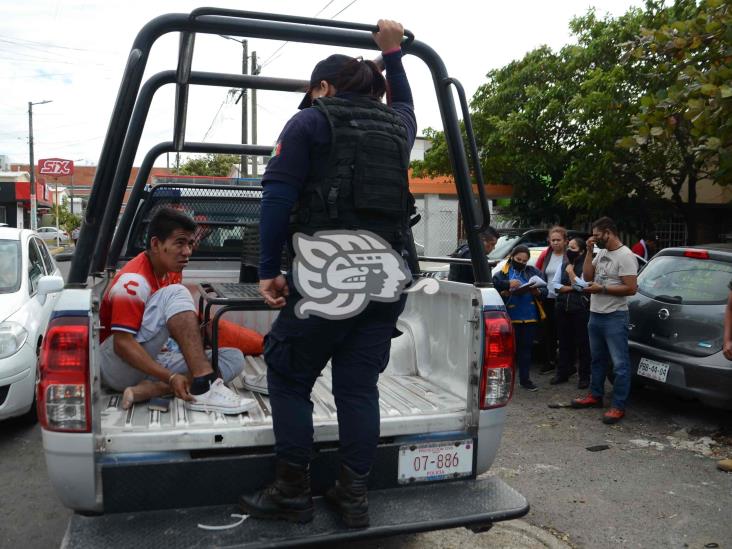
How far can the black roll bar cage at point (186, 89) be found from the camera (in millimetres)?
2699

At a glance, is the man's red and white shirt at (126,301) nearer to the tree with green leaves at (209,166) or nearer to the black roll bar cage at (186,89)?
the black roll bar cage at (186,89)

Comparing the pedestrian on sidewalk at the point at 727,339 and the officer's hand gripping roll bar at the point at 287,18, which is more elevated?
the officer's hand gripping roll bar at the point at 287,18

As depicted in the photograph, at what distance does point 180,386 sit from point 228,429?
0.55 m

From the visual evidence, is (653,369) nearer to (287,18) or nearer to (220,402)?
(220,402)

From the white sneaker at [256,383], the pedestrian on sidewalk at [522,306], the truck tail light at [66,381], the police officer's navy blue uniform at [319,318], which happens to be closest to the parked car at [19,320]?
the white sneaker at [256,383]

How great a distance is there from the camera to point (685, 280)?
6.00 m

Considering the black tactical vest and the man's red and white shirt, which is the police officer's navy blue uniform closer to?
the black tactical vest

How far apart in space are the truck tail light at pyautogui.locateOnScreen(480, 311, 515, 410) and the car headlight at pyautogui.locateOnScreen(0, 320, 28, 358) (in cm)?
371

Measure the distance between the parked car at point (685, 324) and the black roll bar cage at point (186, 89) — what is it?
325 cm

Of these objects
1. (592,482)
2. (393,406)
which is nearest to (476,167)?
(393,406)

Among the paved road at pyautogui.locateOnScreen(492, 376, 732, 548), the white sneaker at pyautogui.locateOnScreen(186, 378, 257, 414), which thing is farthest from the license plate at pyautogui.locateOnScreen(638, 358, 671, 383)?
the white sneaker at pyautogui.locateOnScreen(186, 378, 257, 414)

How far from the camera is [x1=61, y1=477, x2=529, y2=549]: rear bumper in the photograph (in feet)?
7.95

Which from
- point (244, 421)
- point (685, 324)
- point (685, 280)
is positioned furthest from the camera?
point (685, 280)

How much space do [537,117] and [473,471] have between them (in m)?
16.2
